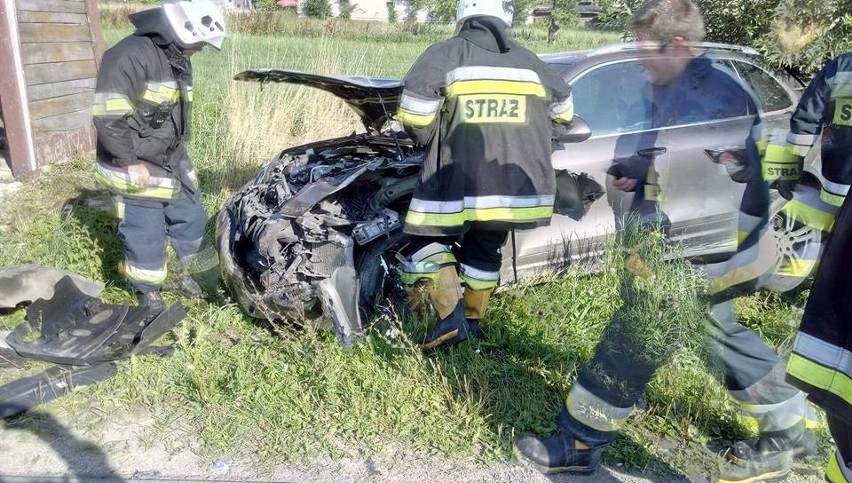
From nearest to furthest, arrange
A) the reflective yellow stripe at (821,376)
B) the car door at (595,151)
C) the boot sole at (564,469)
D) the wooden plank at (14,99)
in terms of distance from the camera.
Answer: the reflective yellow stripe at (821,376), the boot sole at (564,469), the car door at (595,151), the wooden plank at (14,99)

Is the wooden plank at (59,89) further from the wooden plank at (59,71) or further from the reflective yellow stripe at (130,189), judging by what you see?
the reflective yellow stripe at (130,189)

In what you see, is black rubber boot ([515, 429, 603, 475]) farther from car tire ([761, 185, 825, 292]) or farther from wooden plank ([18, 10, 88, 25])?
wooden plank ([18, 10, 88, 25])

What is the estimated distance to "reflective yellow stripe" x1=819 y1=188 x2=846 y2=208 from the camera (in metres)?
2.64

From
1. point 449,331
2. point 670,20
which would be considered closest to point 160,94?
Answer: point 449,331

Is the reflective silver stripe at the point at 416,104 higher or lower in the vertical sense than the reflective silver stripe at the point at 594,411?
higher

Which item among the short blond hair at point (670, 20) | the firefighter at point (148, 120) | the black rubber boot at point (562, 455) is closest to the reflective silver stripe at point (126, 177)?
the firefighter at point (148, 120)

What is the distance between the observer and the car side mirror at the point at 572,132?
11.5 ft

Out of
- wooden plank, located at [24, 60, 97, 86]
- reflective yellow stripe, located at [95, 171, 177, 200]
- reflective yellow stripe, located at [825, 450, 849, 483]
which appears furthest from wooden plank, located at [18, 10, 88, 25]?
reflective yellow stripe, located at [825, 450, 849, 483]

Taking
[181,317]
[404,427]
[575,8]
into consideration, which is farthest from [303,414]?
[575,8]

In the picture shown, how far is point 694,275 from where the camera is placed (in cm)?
321

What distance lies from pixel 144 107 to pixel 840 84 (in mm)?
3354

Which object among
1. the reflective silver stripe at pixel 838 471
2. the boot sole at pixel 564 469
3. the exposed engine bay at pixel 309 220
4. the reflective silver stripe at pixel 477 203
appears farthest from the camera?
the exposed engine bay at pixel 309 220

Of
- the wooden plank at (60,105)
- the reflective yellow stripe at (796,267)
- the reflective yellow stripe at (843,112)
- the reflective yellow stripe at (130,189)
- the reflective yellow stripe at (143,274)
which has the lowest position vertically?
the reflective yellow stripe at (143,274)

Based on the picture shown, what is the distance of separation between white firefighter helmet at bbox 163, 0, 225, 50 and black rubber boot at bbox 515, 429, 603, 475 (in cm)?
277
